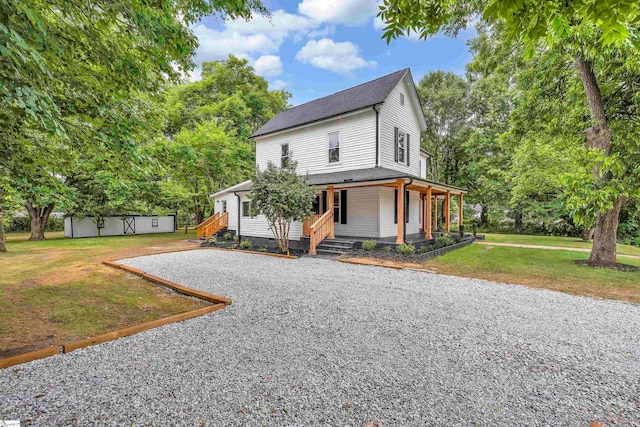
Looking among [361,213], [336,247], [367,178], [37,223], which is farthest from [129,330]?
[37,223]

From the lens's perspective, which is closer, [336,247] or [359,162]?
[336,247]

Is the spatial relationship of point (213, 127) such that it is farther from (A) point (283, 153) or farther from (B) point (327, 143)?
(B) point (327, 143)

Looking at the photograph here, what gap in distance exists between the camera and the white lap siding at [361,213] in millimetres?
11742

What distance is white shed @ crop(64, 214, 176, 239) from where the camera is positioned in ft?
60.8

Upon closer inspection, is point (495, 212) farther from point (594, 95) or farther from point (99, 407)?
point (99, 407)

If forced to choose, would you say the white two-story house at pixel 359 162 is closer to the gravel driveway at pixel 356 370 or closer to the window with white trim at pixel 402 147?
the window with white trim at pixel 402 147

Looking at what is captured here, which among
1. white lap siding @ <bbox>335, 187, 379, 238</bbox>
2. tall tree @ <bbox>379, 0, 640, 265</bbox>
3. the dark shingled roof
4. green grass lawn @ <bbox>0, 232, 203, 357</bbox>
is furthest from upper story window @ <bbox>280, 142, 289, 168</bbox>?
green grass lawn @ <bbox>0, 232, 203, 357</bbox>

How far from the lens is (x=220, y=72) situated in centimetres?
2428

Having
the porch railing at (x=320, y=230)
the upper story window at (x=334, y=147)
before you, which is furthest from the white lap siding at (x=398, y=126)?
the porch railing at (x=320, y=230)

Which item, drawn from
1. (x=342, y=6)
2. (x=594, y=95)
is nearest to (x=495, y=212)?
(x=594, y=95)

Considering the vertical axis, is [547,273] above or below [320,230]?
below

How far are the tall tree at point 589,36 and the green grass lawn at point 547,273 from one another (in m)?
1.36

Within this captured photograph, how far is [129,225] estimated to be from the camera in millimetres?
21234

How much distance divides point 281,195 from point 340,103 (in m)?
6.66
